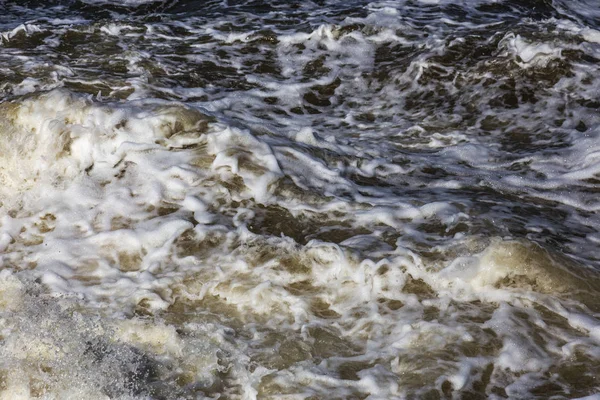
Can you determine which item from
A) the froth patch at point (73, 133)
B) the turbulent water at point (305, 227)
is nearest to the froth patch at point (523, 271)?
the turbulent water at point (305, 227)

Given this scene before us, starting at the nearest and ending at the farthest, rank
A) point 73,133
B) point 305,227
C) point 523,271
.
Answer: point 523,271
point 305,227
point 73,133

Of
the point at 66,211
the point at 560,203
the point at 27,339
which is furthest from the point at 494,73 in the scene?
the point at 27,339

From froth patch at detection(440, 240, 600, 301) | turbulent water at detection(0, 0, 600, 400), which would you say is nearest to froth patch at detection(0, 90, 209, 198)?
turbulent water at detection(0, 0, 600, 400)

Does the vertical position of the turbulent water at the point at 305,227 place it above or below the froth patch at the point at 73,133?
below

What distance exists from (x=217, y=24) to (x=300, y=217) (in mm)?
5731

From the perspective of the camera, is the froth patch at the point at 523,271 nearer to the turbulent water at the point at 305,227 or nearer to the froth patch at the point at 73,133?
the turbulent water at the point at 305,227

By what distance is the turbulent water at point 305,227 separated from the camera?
3500mm

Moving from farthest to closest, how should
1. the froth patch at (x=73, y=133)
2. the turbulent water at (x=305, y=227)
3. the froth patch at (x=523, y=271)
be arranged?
1. the froth patch at (x=73, y=133)
2. the froth patch at (x=523, y=271)
3. the turbulent water at (x=305, y=227)

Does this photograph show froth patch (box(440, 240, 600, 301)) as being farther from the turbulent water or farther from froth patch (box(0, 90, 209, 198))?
froth patch (box(0, 90, 209, 198))

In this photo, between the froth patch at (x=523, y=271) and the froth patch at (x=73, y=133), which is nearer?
the froth patch at (x=523, y=271)

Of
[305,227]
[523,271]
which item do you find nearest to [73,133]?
[305,227]

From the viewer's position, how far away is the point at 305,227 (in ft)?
15.2

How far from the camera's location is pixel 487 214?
15.1ft

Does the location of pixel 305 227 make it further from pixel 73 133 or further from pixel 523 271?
pixel 73 133
